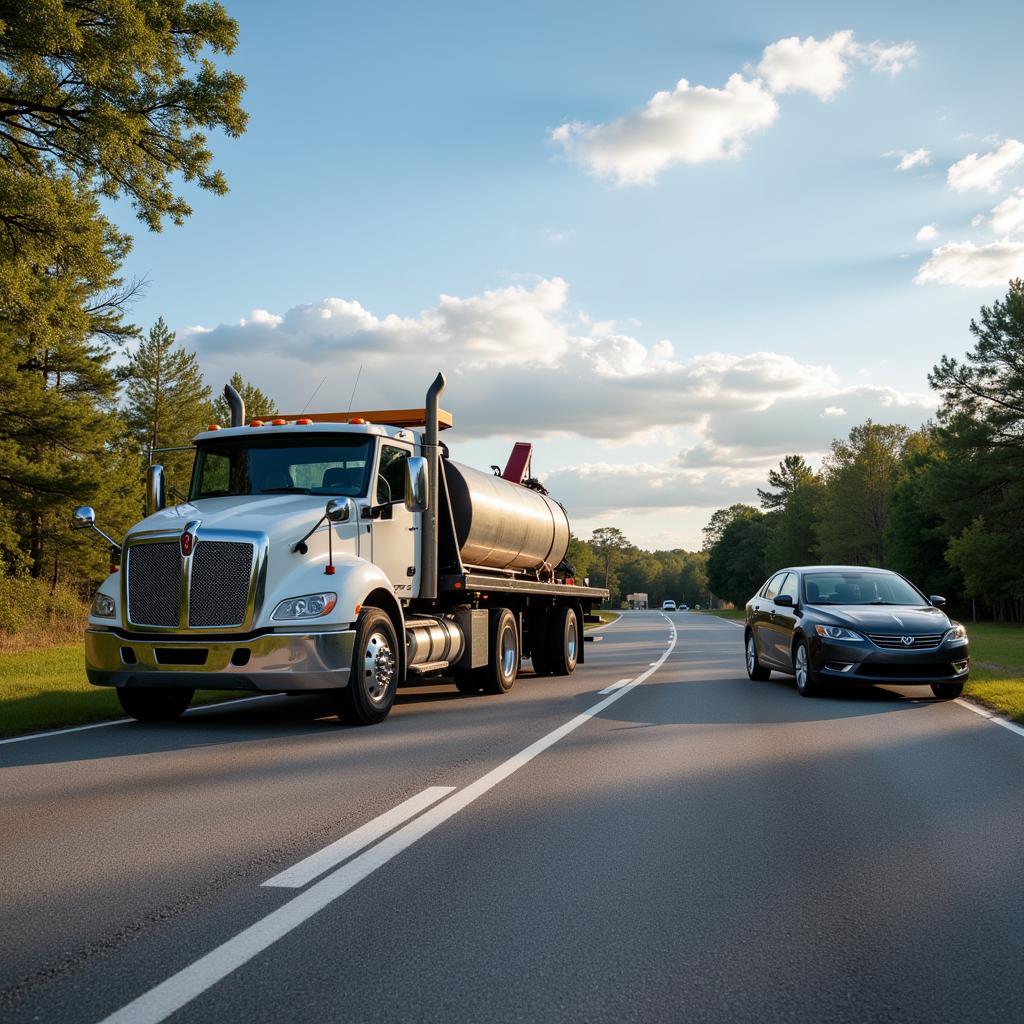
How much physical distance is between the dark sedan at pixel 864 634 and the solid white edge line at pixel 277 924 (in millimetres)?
7114

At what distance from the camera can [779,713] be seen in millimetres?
12164

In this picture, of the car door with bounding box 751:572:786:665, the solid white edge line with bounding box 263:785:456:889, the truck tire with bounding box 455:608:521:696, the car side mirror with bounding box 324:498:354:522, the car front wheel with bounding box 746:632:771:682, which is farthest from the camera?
the car front wheel with bounding box 746:632:771:682

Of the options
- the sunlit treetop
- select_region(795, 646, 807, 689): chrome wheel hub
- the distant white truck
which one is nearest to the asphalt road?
the distant white truck

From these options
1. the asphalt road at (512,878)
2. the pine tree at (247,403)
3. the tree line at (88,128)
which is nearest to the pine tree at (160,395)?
the pine tree at (247,403)

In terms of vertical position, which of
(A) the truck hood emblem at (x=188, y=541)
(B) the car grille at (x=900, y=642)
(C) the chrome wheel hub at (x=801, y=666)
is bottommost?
(C) the chrome wheel hub at (x=801, y=666)

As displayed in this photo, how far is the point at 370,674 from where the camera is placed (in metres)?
10.7

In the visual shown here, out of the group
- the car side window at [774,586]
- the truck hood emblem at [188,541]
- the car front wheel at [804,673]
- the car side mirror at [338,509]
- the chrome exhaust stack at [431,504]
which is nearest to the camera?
the truck hood emblem at [188,541]

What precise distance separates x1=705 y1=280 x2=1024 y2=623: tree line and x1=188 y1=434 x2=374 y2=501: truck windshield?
140 feet

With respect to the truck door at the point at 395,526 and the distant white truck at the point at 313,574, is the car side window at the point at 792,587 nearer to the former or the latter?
the distant white truck at the point at 313,574

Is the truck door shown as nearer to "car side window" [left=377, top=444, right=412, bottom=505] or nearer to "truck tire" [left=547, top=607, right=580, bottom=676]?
"car side window" [left=377, top=444, right=412, bottom=505]

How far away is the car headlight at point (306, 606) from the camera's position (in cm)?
998

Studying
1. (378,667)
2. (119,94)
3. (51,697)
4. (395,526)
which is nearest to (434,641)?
(395,526)

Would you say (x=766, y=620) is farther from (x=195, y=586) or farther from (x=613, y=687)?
(x=195, y=586)

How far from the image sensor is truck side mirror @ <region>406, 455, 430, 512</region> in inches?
463
